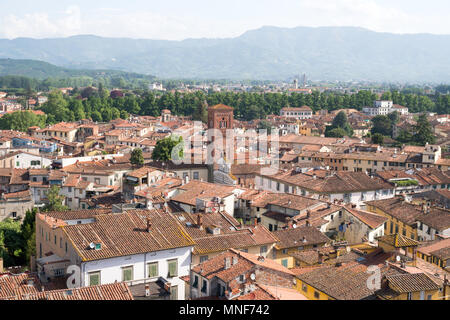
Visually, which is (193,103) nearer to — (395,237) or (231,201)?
(231,201)

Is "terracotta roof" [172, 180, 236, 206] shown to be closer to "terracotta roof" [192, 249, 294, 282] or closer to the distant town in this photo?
the distant town

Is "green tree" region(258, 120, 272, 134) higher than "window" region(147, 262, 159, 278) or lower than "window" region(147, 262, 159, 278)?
lower

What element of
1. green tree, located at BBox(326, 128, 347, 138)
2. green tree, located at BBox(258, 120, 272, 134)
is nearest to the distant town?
green tree, located at BBox(326, 128, 347, 138)

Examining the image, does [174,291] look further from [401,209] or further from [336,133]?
[336,133]

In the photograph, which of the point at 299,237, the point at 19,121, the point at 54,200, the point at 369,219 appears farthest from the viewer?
the point at 19,121

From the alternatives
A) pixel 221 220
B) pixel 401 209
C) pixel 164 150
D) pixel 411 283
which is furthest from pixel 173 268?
pixel 164 150

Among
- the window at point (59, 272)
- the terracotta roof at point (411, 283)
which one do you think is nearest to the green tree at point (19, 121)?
the window at point (59, 272)

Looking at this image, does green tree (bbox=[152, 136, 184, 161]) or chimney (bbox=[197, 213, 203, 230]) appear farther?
green tree (bbox=[152, 136, 184, 161])
